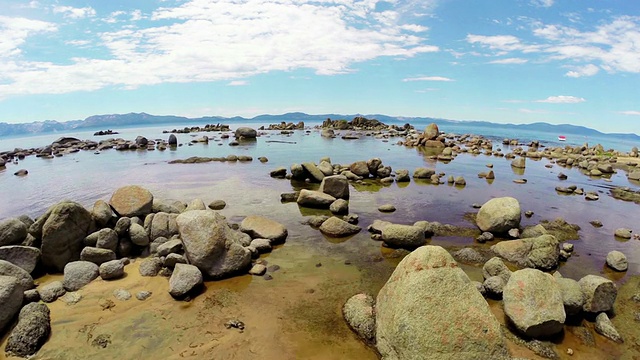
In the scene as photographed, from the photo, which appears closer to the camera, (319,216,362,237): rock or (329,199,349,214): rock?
(319,216,362,237): rock

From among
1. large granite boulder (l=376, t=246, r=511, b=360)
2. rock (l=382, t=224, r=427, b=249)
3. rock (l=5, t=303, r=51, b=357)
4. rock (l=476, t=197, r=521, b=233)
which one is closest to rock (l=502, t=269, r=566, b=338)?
large granite boulder (l=376, t=246, r=511, b=360)

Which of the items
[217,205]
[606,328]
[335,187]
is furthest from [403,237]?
[217,205]

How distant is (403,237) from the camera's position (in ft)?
41.1

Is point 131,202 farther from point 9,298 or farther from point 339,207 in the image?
point 339,207

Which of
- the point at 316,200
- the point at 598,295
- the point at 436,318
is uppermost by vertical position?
the point at 436,318

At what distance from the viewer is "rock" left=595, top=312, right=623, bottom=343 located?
7.74m

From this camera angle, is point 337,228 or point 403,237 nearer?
point 403,237

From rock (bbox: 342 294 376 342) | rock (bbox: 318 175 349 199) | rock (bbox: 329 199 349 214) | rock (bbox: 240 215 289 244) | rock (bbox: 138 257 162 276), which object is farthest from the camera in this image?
rock (bbox: 318 175 349 199)

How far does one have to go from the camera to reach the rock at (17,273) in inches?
332

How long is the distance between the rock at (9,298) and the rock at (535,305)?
37.5 feet

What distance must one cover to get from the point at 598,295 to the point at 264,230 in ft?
34.1

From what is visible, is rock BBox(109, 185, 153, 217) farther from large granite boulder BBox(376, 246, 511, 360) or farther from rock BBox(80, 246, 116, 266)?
large granite boulder BBox(376, 246, 511, 360)

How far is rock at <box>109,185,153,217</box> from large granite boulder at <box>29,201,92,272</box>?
150 centimetres

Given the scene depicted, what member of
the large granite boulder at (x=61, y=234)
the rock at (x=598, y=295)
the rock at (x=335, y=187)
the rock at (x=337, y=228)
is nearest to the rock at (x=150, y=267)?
the large granite boulder at (x=61, y=234)
